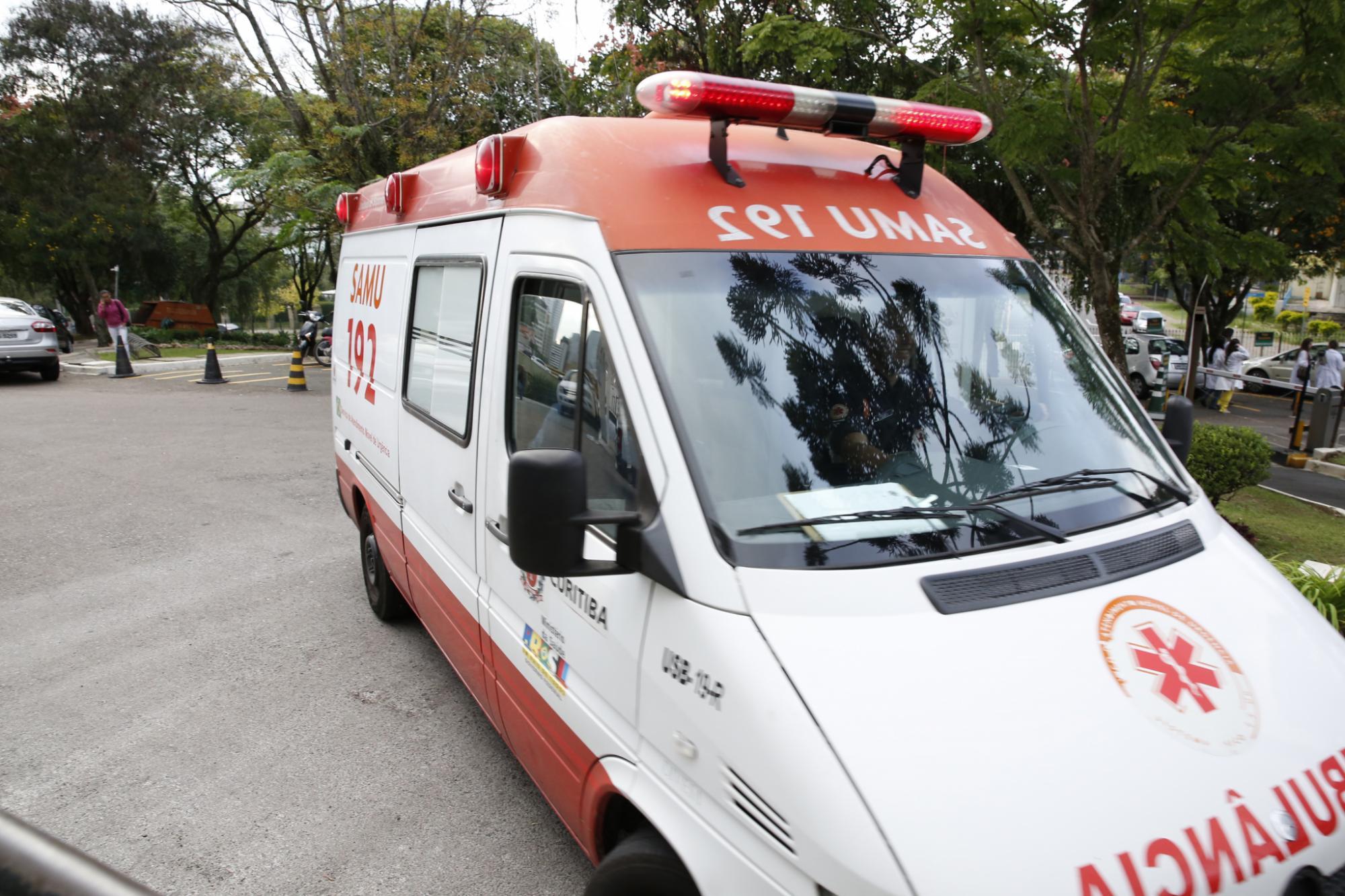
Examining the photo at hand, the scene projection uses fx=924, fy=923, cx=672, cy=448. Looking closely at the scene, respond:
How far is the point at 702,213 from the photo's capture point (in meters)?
2.70

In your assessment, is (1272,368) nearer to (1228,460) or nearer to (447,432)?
(1228,460)

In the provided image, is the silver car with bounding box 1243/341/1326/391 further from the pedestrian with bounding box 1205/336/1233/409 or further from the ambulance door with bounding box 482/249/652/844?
the ambulance door with bounding box 482/249/652/844

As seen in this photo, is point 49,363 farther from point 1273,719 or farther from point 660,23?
point 1273,719

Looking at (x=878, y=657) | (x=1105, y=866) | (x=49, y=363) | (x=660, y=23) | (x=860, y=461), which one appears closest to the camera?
(x=1105, y=866)

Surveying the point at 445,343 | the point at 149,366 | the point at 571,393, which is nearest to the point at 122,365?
the point at 149,366

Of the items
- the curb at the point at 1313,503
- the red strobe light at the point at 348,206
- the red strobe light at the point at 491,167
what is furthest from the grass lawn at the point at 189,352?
→ the curb at the point at 1313,503

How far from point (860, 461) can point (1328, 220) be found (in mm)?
21103

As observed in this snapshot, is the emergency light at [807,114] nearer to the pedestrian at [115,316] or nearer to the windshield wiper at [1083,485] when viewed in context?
the windshield wiper at [1083,485]

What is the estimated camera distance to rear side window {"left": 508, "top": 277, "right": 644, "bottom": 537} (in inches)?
97.6

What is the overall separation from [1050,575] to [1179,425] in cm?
151

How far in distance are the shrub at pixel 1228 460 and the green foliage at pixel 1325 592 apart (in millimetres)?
2055

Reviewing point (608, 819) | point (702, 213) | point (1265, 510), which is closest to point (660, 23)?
point (1265, 510)

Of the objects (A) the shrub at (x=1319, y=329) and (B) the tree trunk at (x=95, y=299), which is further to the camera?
(A) the shrub at (x=1319, y=329)

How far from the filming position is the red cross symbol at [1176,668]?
2.01 meters
